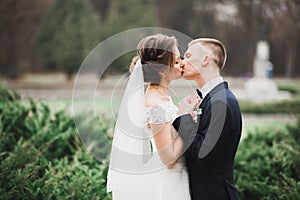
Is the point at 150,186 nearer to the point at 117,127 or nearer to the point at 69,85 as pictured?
the point at 117,127

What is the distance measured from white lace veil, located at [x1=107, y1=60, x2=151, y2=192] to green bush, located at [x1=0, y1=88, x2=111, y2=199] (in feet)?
1.28

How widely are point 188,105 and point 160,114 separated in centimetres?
23

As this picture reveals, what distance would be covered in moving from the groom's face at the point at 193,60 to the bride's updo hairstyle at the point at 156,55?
4.6 inches

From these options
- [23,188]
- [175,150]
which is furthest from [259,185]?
[23,188]

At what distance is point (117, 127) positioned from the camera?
310cm

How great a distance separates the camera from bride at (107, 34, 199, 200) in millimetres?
2814

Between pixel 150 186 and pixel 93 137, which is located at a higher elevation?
pixel 150 186

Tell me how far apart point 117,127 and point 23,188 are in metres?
1.09

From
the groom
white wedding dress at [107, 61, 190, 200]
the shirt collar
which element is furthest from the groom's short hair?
white wedding dress at [107, 61, 190, 200]

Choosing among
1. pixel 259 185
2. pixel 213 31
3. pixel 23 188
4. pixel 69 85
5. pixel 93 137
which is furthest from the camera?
pixel 213 31

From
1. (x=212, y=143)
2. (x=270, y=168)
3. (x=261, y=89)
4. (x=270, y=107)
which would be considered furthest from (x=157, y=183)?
(x=261, y=89)

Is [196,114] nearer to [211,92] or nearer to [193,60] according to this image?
[211,92]

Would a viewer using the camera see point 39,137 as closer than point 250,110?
Yes

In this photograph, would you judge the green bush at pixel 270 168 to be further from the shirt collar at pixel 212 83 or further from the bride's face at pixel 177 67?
the bride's face at pixel 177 67
